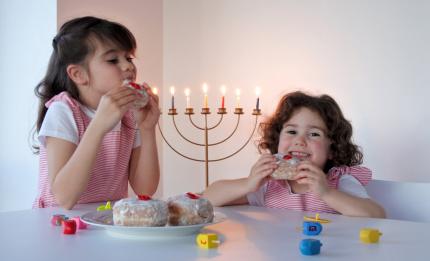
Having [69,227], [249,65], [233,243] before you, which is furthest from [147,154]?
[249,65]

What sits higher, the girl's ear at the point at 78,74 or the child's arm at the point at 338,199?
the girl's ear at the point at 78,74

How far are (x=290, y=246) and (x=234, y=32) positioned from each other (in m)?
2.14

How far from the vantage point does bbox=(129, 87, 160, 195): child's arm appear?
144 centimetres

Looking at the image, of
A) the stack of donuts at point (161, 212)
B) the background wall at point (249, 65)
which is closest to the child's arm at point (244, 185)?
the stack of donuts at point (161, 212)

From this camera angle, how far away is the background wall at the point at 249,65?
2109 mm

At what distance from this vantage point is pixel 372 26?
2191 millimetres

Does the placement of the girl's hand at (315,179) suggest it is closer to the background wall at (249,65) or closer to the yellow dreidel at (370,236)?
the yellow dreidel at (370,236)

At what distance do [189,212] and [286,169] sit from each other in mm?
448

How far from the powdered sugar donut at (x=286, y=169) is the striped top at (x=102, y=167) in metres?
0.43

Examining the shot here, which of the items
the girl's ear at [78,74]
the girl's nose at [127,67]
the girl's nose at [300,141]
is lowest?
the girl's nose at [300,141]

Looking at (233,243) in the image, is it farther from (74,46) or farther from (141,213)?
(74,46)

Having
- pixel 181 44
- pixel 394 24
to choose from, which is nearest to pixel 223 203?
pixel 394 24

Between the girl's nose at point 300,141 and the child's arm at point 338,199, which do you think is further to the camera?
the girl's nose at point 300,141

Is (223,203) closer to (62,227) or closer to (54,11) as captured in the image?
(62,227)
